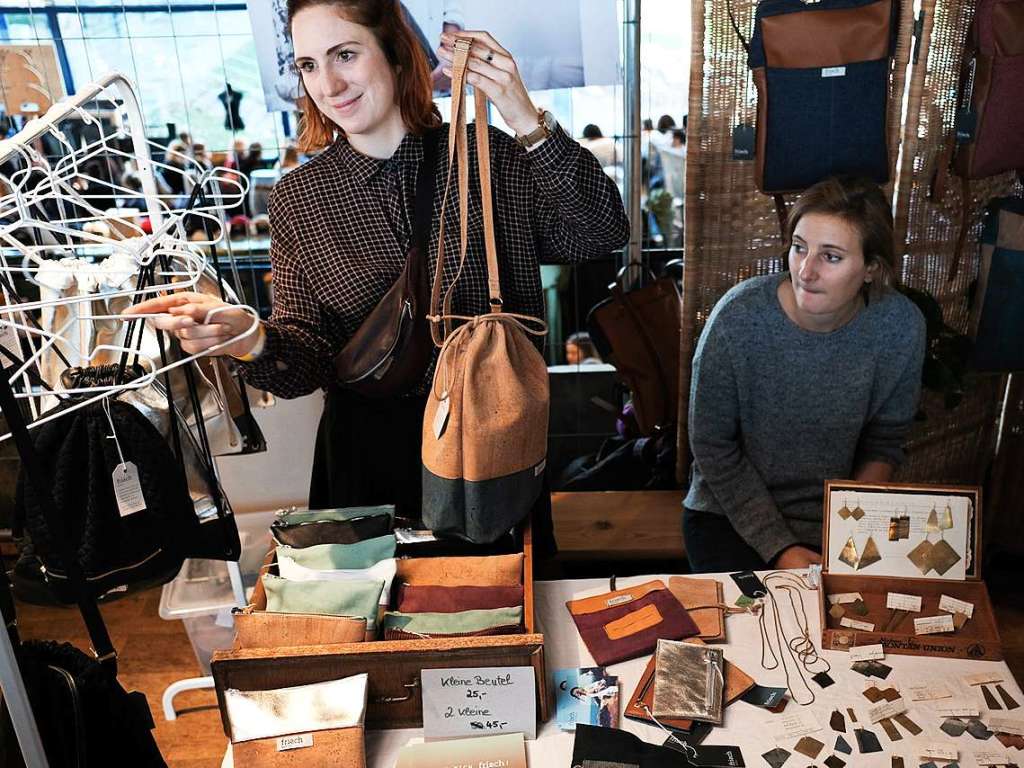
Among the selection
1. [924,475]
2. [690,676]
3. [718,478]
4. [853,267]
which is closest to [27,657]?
[690,676]

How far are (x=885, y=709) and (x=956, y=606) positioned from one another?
27 cm

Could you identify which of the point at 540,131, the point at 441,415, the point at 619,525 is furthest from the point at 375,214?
the point at 619,525

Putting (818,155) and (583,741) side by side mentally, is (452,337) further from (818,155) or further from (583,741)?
(818,155)

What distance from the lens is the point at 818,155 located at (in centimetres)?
224

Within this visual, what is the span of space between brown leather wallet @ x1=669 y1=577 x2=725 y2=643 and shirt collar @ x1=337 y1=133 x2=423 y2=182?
3.27ft

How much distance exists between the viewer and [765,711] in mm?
1491

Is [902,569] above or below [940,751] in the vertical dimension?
above

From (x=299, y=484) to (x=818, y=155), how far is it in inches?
65.6

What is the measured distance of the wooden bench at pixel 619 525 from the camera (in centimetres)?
267

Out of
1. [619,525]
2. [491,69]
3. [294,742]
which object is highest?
[491,69]

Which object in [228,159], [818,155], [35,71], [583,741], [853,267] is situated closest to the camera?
[583,741]

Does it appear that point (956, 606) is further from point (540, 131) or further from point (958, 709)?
point (540, 131)

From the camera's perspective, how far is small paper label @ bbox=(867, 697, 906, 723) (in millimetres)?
1476

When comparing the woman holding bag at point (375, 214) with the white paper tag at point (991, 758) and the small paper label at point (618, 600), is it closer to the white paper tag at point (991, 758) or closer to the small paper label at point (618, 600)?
the small paper label at point (618, 600)
